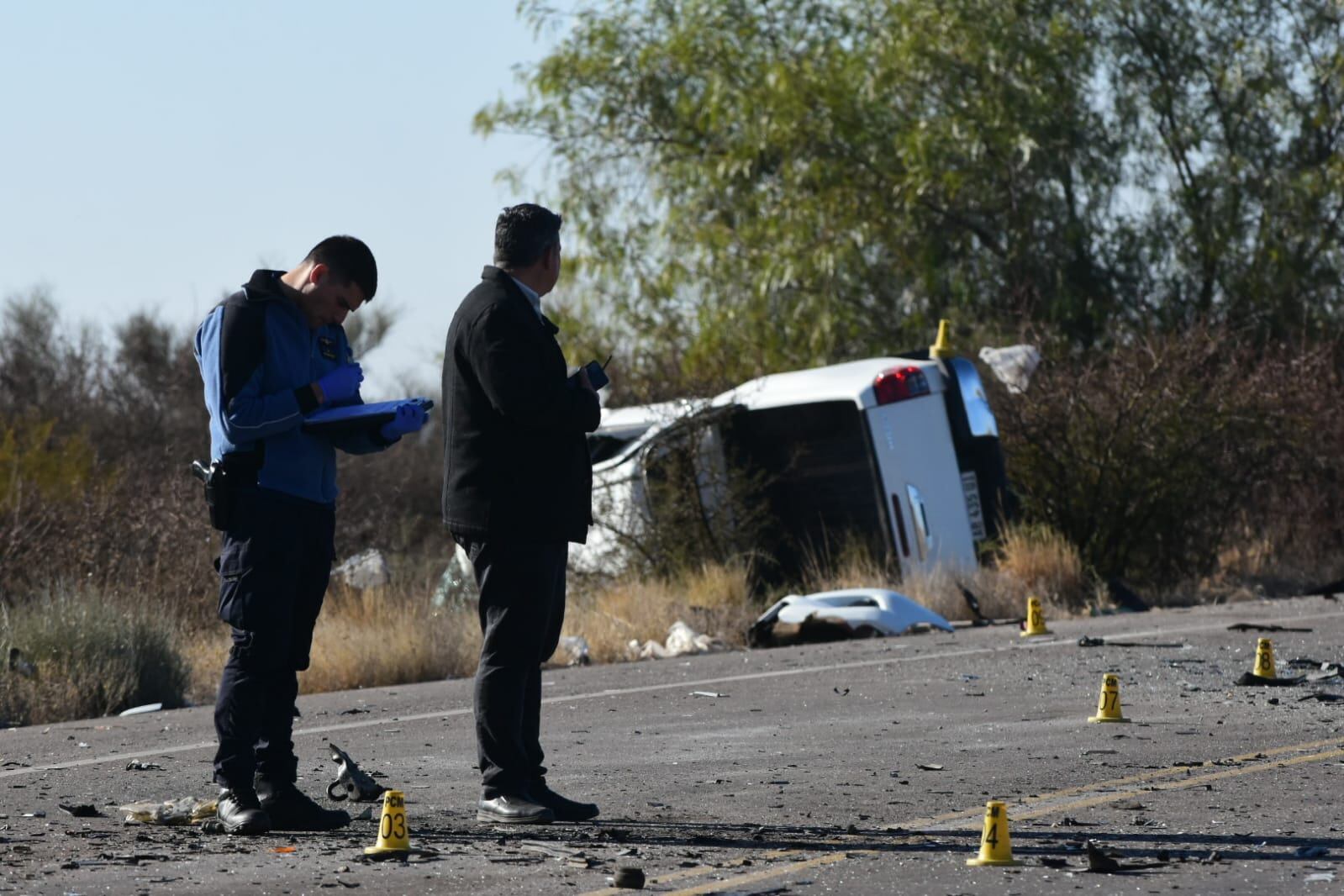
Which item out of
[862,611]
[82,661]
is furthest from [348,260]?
[862,611]

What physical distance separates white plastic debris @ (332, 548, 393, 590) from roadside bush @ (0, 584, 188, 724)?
444 centimetres

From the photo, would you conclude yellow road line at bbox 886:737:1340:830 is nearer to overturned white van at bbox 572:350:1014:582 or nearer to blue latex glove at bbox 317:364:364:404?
blue latex glove at bbox 317:364:364:404

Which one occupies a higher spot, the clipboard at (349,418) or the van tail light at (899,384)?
the van tail light at (899,384)

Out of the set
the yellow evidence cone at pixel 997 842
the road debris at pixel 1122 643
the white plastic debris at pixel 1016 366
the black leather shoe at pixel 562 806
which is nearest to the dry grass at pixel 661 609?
the road debris at pixel 1122 643

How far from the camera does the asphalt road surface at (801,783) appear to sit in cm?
557

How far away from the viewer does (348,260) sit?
6.57 meters

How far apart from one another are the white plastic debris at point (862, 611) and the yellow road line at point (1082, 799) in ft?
21.6

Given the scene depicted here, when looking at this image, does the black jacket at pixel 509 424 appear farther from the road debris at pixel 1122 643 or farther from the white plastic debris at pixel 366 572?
the white plastic debris at pixel 366 572

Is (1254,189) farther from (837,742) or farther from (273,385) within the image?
(273,385)

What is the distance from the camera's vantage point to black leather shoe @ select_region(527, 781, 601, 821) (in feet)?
21.2

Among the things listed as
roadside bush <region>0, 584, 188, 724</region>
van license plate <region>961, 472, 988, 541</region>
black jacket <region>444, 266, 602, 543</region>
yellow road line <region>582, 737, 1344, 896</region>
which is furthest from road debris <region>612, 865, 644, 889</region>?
van license plate <region>961, 472, 988, 541</region>

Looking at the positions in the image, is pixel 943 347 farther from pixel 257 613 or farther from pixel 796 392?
pixel 257 613

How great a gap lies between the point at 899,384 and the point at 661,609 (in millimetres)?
2707

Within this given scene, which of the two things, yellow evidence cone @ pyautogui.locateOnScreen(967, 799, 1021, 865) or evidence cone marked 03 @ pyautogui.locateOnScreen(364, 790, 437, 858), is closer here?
yellow evidence cone @ pyautogui.locateOnScreen(967, 799, 1021, 865)
